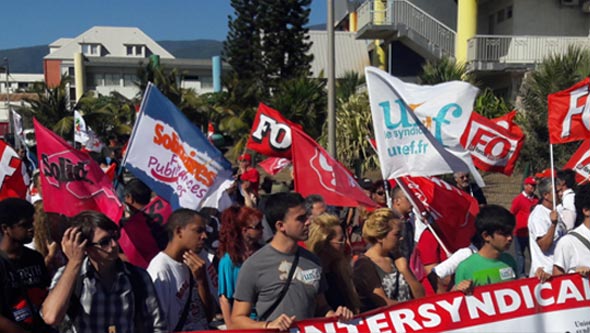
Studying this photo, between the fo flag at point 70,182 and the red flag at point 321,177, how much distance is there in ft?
5.50

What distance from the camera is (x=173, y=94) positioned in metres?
26.0

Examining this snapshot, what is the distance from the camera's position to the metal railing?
19.2 metres

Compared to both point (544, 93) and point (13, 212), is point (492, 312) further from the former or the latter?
point (544, 93)

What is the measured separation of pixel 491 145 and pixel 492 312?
3.79 m

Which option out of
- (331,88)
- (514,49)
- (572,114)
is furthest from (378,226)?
(514,49)

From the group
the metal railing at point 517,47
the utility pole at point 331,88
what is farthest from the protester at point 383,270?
the metal railing at point 517,47

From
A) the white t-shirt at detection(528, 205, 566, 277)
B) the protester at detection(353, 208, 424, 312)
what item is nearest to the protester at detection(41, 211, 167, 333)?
the protester at detection(353, 208, 424, 312)

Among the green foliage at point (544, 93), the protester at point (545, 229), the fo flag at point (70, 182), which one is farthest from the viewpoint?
the green foliage at point (544, 93)

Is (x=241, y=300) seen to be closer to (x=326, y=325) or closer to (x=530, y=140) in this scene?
(x=326, y=325)

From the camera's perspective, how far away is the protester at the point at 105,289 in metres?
3.05

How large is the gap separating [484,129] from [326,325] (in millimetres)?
4407

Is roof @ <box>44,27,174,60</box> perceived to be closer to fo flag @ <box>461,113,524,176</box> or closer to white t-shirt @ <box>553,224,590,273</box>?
fo flag @ <box>461,113,524,176</box>

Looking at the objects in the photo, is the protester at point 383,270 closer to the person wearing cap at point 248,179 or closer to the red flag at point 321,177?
the red flag at point 321,177

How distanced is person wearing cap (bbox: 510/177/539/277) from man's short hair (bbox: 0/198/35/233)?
530cm
